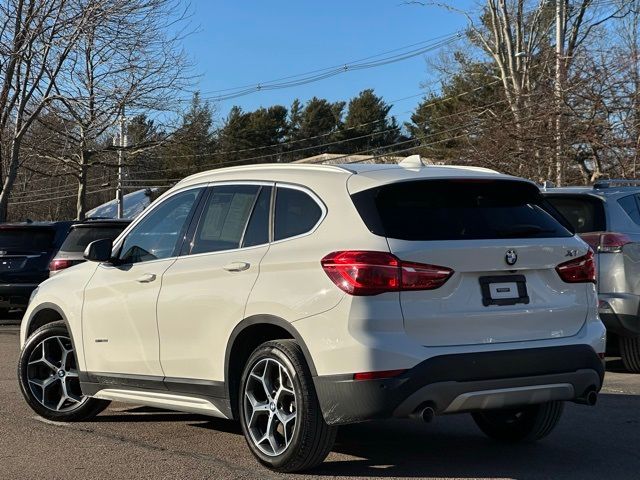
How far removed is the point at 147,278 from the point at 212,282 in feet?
2.47

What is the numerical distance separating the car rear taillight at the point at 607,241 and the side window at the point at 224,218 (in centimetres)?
428

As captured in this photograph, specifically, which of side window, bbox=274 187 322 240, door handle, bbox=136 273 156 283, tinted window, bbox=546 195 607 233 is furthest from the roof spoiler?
tinted window, bbox=546 195 607 233

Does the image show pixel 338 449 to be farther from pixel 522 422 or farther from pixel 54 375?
pixel 54 375

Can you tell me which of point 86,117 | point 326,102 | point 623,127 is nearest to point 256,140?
point 326,102

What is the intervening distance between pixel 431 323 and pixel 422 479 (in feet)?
3.38

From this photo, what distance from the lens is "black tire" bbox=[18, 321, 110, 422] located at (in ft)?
22.6

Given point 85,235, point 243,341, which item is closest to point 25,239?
point 85,235

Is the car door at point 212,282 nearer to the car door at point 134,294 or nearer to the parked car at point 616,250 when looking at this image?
the car door at point 134,294

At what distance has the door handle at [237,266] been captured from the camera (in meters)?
5.37

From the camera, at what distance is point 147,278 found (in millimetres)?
6102

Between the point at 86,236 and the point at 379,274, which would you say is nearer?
the point at 379,274

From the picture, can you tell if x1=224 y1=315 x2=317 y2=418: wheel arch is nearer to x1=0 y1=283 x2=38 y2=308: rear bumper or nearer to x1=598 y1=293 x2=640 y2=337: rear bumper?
x1=598 y1=293 x2=640 y2=337: rear bumper

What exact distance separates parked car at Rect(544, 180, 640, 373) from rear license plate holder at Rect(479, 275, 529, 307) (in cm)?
382

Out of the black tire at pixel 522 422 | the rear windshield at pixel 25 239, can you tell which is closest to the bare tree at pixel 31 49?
the rear windshield at pixel 25 239
